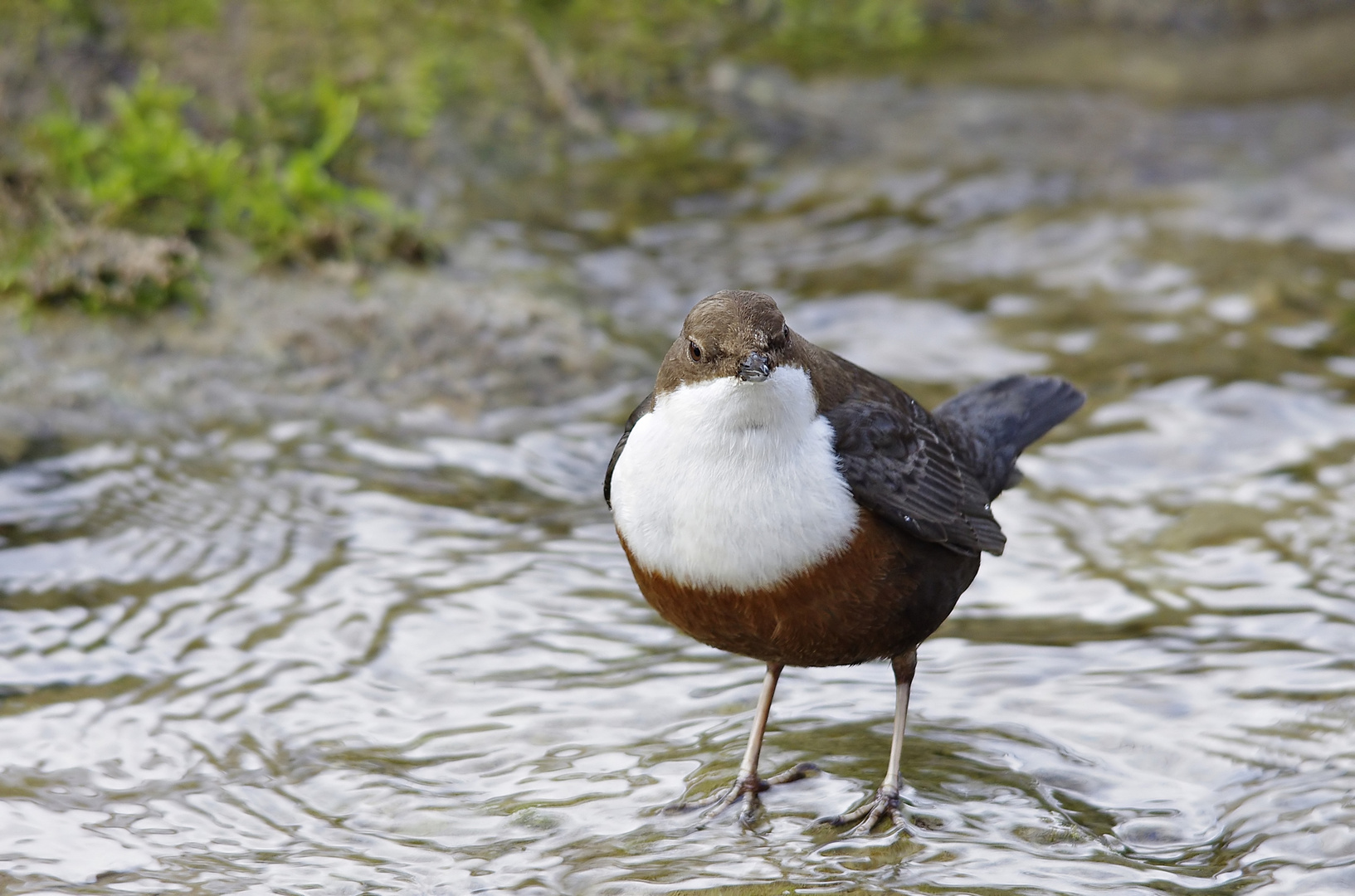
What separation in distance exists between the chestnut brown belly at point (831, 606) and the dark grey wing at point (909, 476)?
5 cm

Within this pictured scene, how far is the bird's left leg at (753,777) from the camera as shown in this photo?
10.7 ft

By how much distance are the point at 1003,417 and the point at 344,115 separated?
3741 mm

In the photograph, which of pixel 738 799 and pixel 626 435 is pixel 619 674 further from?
pixel 626 435

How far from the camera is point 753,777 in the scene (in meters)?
3.31

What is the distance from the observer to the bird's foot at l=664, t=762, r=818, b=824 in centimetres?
323

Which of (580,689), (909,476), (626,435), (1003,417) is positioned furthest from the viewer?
(1003,417)

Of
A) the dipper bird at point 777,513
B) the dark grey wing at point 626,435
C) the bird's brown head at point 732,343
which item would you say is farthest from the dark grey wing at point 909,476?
the dark grey wing at point 626,435

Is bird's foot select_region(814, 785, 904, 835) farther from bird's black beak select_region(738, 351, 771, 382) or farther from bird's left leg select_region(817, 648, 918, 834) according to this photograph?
bird's black beak select_region(738, 351, 771, 382)

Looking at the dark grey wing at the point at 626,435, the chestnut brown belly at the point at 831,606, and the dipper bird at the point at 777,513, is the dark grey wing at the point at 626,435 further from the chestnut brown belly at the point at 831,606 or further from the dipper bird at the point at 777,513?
the chestnut brown belly at the point at 831,606

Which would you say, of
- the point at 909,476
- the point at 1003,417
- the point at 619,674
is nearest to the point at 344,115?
the point at 619,674

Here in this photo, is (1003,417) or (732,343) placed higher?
(732,343)

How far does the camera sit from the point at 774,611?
9.85 feet

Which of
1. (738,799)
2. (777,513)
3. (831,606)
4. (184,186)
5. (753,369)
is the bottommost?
(738,799)

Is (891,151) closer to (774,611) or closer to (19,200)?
(19,200)
